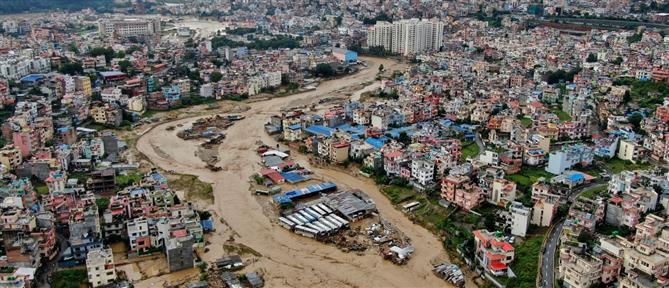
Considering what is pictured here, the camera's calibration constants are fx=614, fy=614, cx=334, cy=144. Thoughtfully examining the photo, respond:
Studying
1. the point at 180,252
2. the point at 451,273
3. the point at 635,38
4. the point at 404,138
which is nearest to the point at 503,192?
the point at 451,273

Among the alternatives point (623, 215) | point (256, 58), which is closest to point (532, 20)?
point (256, 58)

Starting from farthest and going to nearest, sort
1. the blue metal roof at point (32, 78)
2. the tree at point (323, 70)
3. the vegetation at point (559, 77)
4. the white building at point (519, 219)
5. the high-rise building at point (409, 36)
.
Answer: the high-rise building at point (409, 36) < the tree at point (323, 70) < the vegetation at point (559, 77) < the blue metal roof at point (32, 78) < the white building at point (519, 219)

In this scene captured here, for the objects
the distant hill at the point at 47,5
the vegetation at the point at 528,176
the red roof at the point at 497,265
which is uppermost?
the distant hill at the point at 47,5

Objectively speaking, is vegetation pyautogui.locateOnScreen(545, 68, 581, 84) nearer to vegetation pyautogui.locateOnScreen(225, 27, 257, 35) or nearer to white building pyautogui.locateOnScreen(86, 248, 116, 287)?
white building pyautogui.locateOnScreen(86, 248, 116, 287)

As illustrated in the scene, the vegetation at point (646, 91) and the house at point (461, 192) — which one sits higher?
the vegetation at point (646, 91)

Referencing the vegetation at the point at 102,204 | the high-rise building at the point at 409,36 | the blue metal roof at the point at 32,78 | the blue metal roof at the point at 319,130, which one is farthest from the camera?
the high-rise building at the point at 409,36

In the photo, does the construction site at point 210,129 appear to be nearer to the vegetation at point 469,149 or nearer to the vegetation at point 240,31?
the vegetation at point 469,149

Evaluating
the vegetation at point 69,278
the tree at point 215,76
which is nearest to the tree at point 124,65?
the tree at point 215,76
